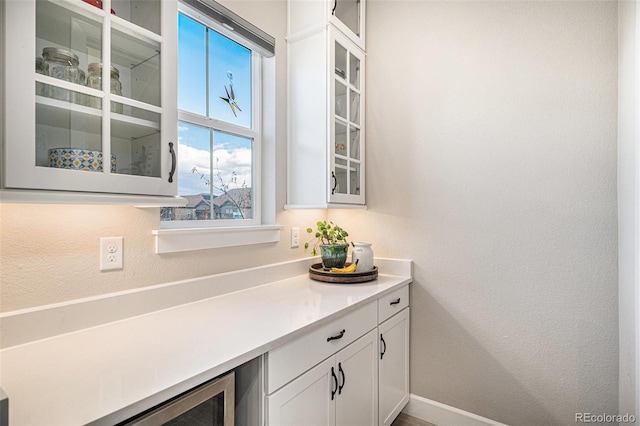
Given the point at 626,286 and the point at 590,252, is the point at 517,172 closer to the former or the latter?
the point at 590,252

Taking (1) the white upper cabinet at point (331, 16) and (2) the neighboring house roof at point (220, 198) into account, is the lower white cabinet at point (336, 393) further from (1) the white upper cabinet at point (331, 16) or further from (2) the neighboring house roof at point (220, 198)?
(1) the white upper cabinet at point (331, 16)

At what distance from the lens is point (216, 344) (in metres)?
1.04

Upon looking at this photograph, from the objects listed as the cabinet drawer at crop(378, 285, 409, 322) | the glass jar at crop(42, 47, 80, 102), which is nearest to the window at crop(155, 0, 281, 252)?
the glass jar at crop(42, 47, 80, 102)

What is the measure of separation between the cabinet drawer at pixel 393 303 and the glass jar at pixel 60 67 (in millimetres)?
1526

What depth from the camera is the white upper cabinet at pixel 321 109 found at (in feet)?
6.39

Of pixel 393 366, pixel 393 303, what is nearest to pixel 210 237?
pixel 393 303

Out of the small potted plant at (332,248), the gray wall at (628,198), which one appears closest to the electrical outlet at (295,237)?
the small potted plant at (332,248)

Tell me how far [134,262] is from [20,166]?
581 mm

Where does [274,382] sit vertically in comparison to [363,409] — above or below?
above

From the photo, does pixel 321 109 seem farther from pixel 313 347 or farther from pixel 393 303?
pixel 313 347

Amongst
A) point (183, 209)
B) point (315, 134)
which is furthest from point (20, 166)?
point (315, 134)

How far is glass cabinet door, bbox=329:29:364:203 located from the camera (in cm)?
200

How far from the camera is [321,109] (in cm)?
196

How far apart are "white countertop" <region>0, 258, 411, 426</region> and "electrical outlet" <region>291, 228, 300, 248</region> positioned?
0.59 meters
